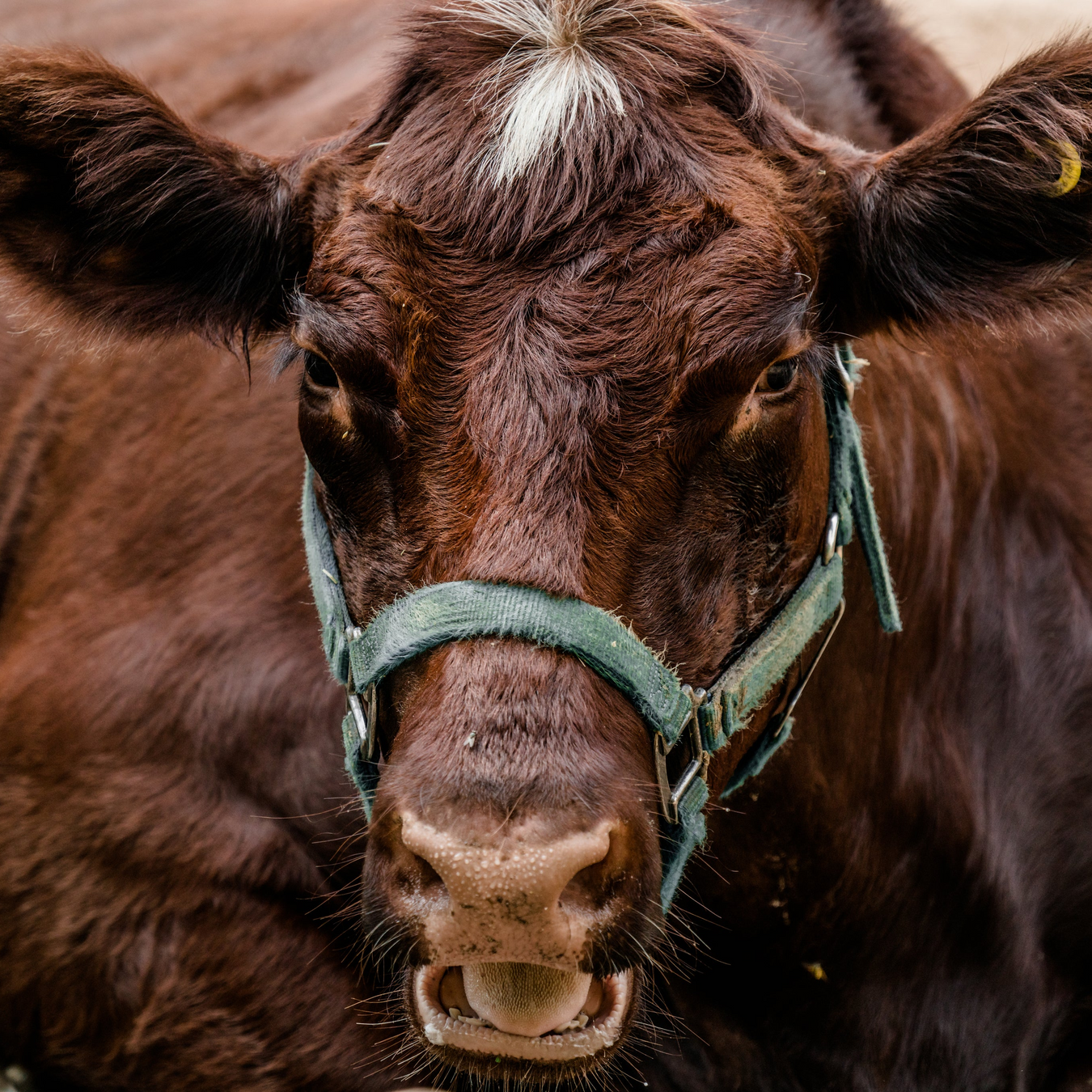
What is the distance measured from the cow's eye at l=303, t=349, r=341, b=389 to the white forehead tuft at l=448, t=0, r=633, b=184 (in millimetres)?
493

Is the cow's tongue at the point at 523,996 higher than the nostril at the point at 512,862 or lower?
lower

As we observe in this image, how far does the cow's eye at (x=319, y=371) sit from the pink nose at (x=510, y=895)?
3.07ft

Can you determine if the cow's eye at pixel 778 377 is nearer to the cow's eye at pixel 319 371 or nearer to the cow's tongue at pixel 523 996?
the cow's eye at pixel 319 371

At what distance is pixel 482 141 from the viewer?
2396 millimetres

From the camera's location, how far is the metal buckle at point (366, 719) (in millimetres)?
2438

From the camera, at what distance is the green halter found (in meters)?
2.10

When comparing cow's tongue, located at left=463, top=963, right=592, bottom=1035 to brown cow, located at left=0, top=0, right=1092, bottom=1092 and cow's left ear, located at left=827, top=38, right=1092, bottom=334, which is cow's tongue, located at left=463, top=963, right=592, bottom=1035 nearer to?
brown cow, located at left=0, top=0, right=1092, bottom=1092

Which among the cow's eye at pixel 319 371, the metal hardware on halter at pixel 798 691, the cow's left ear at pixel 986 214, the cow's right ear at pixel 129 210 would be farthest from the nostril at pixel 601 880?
the cow's right ear at pixel 129 210

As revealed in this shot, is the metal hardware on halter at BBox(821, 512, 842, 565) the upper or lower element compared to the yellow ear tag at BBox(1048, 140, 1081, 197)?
lower

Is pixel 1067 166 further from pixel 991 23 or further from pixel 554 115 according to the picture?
pixel 991 23

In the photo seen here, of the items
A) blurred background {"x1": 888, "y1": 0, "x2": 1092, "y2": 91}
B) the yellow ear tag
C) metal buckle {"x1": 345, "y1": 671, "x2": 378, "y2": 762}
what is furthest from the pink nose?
blurred background {"x1": 888, "y1": 0, "x2": 1092, "y2": 91}

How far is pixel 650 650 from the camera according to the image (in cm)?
225

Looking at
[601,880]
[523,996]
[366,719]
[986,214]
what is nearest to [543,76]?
[986,214]

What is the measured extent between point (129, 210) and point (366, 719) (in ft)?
3.94
